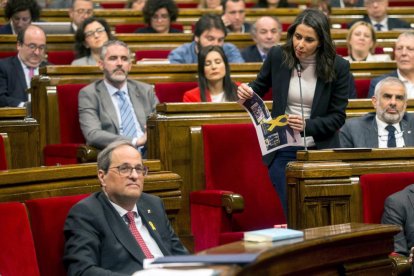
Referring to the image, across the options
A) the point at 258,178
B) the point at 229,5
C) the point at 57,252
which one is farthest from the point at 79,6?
the point at 57,252

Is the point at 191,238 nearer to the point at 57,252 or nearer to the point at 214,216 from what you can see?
the point at 214,216

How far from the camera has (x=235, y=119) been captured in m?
3.83

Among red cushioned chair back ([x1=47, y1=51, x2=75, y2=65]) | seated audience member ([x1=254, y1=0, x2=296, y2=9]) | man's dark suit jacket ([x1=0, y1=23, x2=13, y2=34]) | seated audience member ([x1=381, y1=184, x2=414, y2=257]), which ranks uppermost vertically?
seated audience member ([x1=254, y1=0, x2=296, y2=9])

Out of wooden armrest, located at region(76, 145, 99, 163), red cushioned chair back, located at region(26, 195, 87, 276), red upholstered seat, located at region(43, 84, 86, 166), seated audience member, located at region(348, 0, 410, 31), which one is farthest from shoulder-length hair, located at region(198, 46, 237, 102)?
seated audience member, located at region(348, 0, 410, 31)

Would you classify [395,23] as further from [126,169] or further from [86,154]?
[126,169]

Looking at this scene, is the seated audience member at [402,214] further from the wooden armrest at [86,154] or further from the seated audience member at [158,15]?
A: the seated audience member at [158,15]

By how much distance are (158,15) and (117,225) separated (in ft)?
10.7

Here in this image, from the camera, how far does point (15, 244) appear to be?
2479 mm

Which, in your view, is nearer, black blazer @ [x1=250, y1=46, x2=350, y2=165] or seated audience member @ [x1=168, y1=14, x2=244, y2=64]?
black blazer @ [x1=250, y1=46, x2=350, y2=165]

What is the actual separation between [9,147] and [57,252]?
0.83 metres

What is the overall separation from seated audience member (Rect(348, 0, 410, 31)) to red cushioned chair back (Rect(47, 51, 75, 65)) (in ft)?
6.69

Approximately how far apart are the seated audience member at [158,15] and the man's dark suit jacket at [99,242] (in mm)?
3173

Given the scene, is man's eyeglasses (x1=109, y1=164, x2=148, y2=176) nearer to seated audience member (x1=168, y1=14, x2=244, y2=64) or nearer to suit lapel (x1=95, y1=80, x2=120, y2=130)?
suit lapel (x1=95, y1=80, x2=120, y2=130)

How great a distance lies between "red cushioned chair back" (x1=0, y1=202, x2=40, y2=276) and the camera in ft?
8.11
